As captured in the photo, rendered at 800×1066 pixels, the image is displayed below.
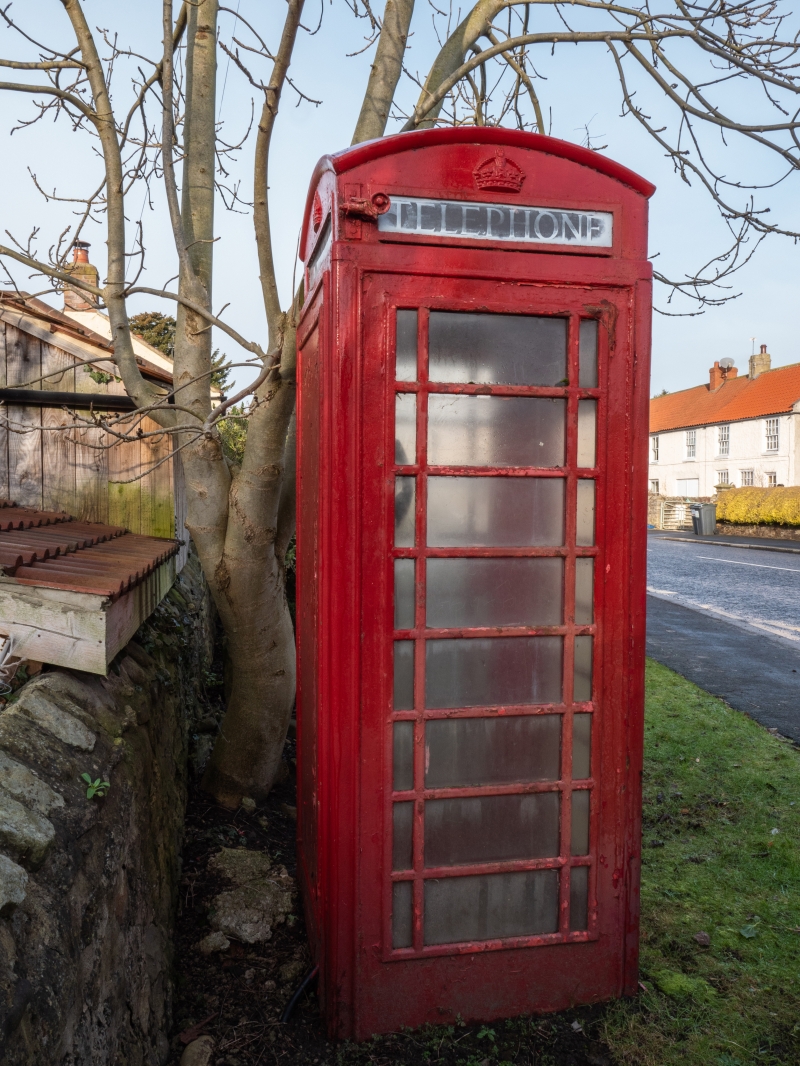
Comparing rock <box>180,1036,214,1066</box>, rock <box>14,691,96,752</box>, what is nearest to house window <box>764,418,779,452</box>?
rock <box>180,1036,214,1066</box>

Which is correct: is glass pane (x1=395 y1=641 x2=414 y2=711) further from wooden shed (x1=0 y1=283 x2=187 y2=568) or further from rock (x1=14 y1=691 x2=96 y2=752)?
wooden shed (x1=0 y1=283 x2=187 y2=568)

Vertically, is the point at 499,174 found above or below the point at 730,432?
below

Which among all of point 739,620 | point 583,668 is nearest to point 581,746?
point 583,668

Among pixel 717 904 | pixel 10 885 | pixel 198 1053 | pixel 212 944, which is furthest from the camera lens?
pixel 717 904

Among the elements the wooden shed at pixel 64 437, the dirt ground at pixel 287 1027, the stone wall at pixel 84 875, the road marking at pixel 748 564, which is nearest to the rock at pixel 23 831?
the stone wall at pixel 84 875

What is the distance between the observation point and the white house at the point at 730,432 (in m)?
38.4

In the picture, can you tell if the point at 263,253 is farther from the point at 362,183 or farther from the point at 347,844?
the point at 347,844

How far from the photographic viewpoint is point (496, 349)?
109 inches

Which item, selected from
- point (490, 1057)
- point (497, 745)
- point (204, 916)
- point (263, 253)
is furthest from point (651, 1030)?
point (263, 253)

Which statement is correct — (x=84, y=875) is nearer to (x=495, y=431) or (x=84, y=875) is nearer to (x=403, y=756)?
(x=403, y=756)

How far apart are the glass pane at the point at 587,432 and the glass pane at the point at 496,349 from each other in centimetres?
13

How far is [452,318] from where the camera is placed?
Result: 2715 millimetres

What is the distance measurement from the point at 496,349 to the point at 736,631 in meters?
8.77

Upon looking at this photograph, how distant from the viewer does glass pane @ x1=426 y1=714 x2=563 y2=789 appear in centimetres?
282
